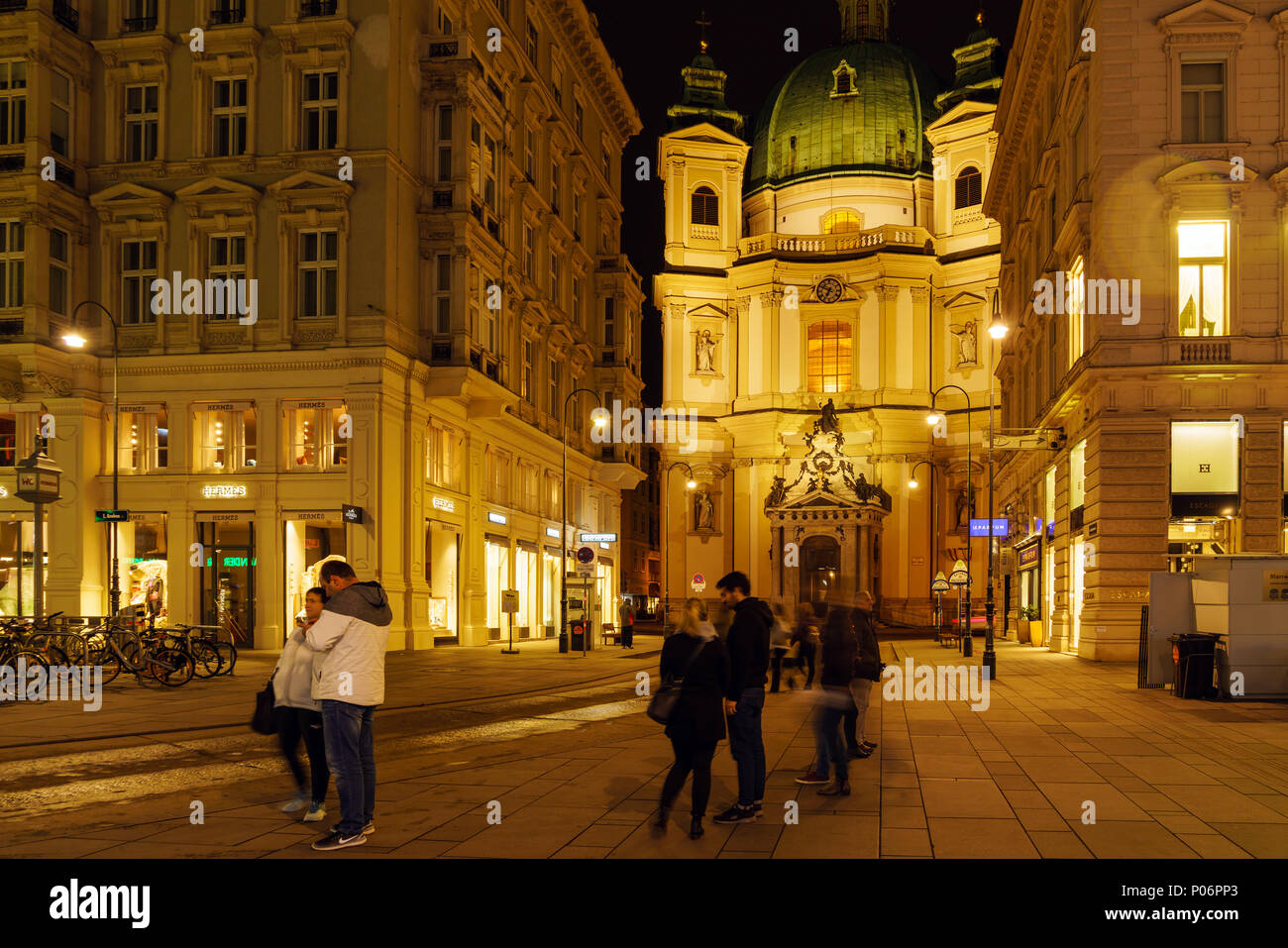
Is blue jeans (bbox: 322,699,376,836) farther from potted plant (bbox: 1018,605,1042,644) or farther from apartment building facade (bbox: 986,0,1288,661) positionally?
potted plant (bbox: 1018,605,1042,644)

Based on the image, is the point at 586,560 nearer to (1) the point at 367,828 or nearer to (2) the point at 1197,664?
(2) the point at 1197,664

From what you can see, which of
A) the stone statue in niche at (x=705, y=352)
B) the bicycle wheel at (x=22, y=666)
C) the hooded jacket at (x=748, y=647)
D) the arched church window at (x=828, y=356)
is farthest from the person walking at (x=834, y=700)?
the stone statue in niche at (x=705, y=352)

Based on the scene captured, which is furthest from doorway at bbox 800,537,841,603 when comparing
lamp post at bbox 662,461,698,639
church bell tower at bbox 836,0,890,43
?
church bell tower at bbox 836,0,890,43

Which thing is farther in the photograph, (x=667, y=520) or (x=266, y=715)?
(x=667, y=520)

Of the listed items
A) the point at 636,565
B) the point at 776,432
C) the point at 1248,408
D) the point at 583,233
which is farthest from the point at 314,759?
the point at 636,565

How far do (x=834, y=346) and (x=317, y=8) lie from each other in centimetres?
4784

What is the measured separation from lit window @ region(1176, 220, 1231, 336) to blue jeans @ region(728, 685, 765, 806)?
24.4 meters

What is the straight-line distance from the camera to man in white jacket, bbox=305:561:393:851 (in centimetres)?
936

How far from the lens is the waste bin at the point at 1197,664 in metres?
22.3

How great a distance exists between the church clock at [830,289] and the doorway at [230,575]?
48.8 meters

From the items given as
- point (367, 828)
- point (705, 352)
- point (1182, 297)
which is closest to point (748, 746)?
point (367, 828)

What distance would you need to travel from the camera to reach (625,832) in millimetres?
10180

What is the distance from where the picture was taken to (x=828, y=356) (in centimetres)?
7981

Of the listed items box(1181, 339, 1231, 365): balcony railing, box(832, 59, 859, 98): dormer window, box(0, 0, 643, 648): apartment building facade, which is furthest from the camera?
box(832, 59, 859, 98): dormer window
